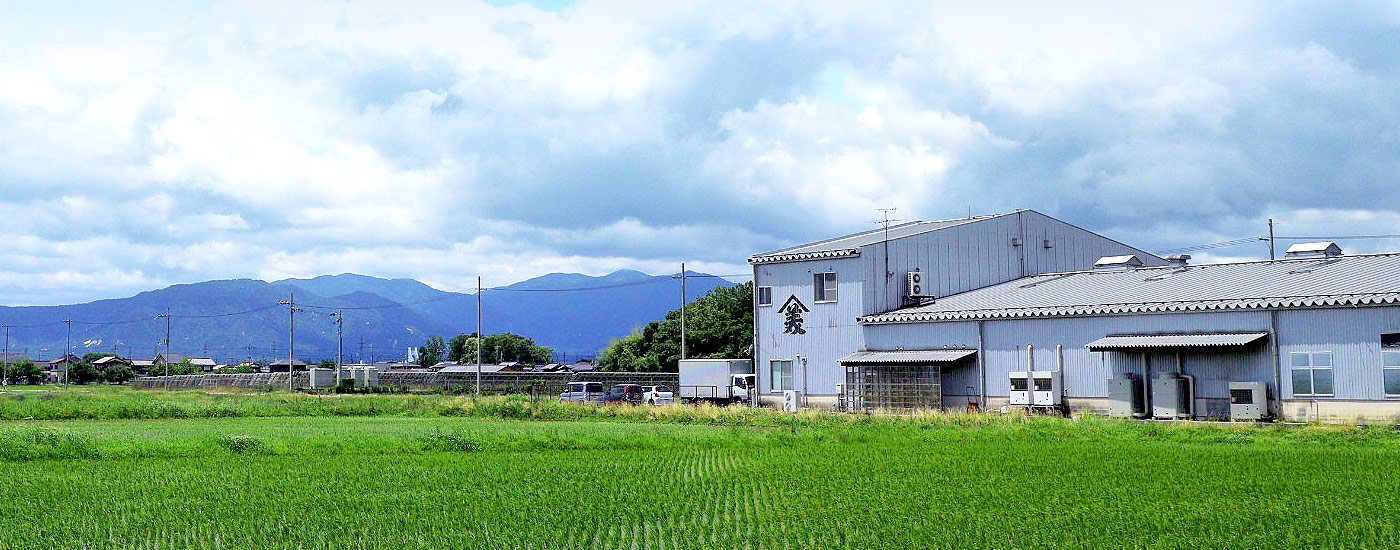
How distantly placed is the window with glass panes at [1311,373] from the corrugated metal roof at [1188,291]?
125cm

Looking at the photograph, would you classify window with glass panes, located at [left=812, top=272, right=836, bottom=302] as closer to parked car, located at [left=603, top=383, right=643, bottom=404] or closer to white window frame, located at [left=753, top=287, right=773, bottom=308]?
white window frame, located at [left=753, top=287, right=773, bottom=308]

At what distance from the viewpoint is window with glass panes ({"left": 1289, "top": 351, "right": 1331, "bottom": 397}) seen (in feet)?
94.9

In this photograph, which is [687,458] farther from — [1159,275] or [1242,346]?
[1159,275]

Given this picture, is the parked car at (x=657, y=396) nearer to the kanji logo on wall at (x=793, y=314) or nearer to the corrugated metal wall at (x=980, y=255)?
the kanji logo on wall at (x=793, y=314)

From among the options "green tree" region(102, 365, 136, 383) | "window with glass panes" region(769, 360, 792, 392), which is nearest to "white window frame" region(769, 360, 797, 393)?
"window with glass panes" region(769, 360, 792, 392)

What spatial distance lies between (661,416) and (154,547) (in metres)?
23.5

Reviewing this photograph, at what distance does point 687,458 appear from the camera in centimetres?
2103

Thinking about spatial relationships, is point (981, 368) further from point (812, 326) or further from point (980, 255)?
point (980, 255)

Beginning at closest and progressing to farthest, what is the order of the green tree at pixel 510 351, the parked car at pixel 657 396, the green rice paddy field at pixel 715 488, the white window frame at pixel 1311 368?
the green rice paddy field at pixel 715 488
the white window frame at pixel 1311 368
the parked car at pixel 657 396
the green tree at pixel 510 351

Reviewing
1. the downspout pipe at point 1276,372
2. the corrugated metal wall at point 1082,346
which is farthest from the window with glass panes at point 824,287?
the downspout pipe at point 1276,372

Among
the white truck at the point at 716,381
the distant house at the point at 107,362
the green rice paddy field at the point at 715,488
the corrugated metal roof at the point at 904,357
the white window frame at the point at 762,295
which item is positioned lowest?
the green rice paddy field at the point at 715,488

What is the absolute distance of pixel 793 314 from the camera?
40.7 metres

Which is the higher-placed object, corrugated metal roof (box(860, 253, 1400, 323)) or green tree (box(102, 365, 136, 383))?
corrugated metal roof (box(860, 253, 1400, 323))

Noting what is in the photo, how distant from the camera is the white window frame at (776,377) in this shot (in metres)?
40.8
